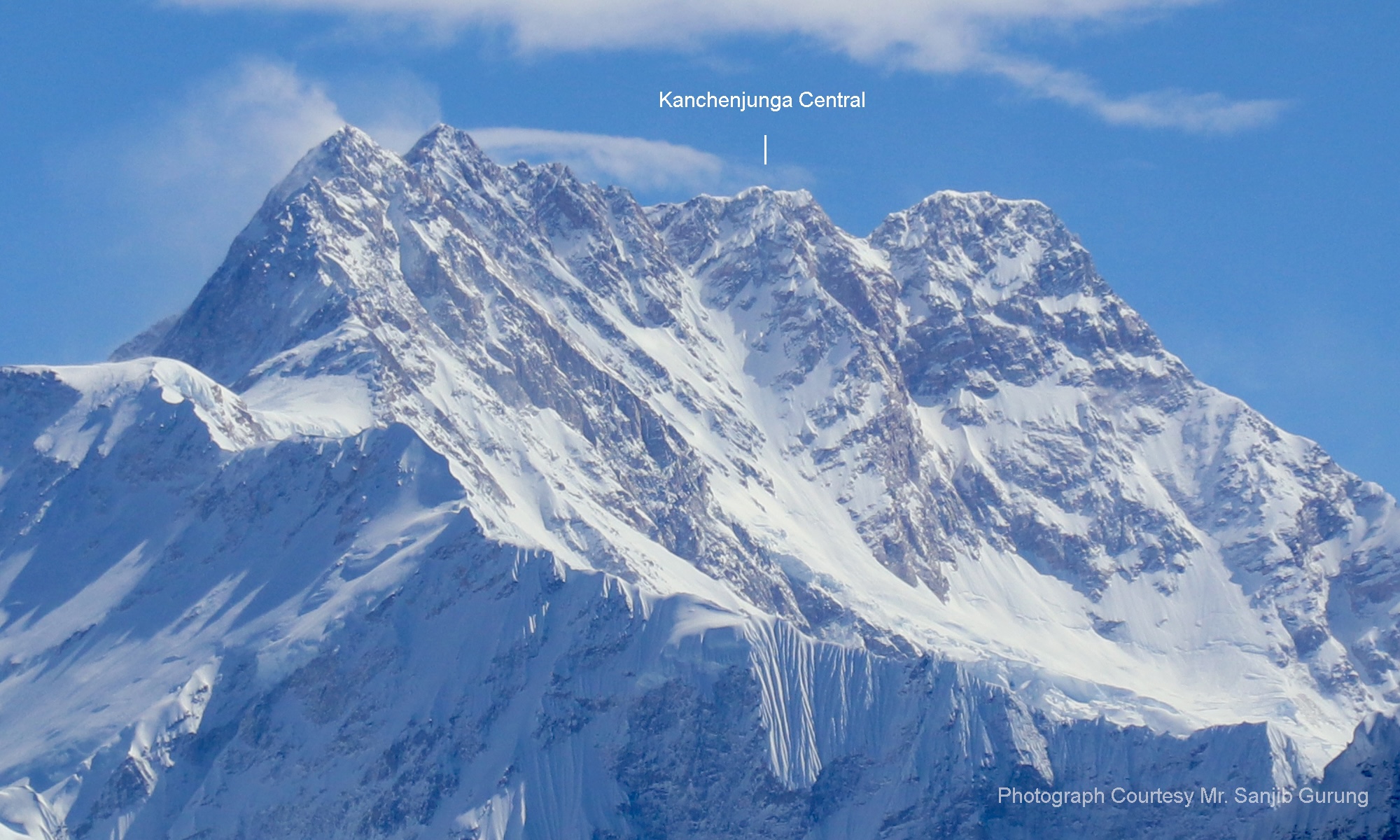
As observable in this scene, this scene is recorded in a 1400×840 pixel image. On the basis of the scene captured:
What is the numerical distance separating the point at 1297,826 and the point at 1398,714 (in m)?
8.71

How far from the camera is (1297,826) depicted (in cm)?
18788

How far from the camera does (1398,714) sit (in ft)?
611

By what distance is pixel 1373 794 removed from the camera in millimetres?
182750

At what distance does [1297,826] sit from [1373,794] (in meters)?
6.56

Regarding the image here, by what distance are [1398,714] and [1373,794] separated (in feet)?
18.9
